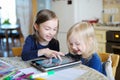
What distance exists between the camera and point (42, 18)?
1554 millimetres

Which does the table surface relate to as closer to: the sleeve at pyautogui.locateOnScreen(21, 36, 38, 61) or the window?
the sleeve at pyautogui.locateOnScreen(21, 36, 38, 61)

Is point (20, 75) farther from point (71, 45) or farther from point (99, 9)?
point (99, 9)

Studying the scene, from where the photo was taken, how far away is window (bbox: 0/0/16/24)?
6.18 meters

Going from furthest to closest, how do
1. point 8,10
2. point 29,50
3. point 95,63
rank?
point 8,10, point 29,50, point 95,63

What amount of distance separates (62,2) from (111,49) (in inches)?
46.6

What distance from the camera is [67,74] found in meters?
1.05

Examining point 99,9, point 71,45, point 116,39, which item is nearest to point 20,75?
point 71,45

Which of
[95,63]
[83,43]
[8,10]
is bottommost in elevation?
[95,63]

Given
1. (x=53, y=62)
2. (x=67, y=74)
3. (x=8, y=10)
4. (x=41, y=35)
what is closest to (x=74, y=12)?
(x=41, y=35)

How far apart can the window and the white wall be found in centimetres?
278

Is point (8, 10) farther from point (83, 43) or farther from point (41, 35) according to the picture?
point (83, 43)

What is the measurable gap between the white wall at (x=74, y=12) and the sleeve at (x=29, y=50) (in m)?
1.93

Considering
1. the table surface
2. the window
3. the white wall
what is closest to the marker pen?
the table surface

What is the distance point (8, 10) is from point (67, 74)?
18.5 ft
